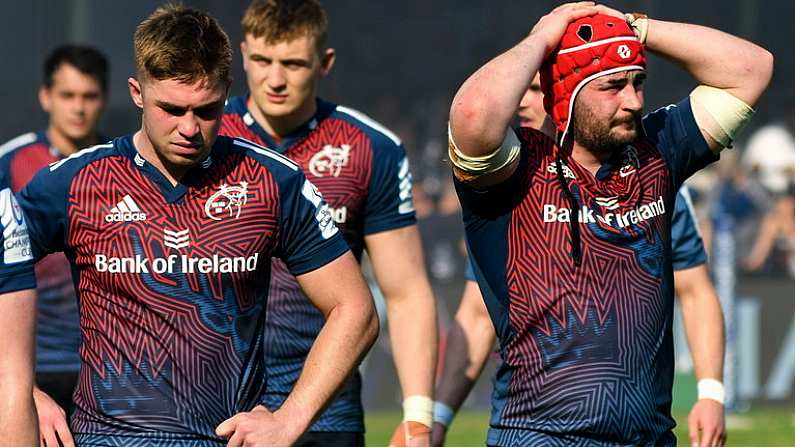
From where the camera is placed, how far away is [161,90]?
13.8 feet

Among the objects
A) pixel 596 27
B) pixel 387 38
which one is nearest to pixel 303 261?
pixel 596 27

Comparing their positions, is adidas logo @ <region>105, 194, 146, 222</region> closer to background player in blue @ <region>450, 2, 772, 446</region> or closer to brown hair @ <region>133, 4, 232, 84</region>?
brown hair @ <region>133, 4, 232, 84</region>

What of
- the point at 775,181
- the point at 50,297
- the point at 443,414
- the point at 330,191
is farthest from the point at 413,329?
the point at 775,181

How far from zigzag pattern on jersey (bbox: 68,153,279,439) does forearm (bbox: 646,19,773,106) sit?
1.41 metres

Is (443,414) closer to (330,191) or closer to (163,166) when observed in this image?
(330,191)

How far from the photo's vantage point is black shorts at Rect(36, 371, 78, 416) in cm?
735

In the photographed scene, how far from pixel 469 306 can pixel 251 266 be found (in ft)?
5.73

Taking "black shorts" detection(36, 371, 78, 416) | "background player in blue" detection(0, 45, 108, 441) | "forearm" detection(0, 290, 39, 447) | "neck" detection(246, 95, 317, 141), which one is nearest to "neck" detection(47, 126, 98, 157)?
"background player in blue" detection(0, 45, 108, 441)

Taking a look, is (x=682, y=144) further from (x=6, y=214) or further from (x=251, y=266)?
(x=6, y=214)

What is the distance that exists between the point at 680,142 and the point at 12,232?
7.08 feet

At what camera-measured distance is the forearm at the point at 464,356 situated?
18.9 feet

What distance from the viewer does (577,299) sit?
446 centimetres

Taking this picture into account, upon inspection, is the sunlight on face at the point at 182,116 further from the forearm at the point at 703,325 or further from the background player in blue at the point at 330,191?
the forearm at the point at 703,325

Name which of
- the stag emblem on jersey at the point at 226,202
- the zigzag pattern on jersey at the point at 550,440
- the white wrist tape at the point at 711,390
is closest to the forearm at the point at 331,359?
the stag emblem on jersey at the point at 226,202
